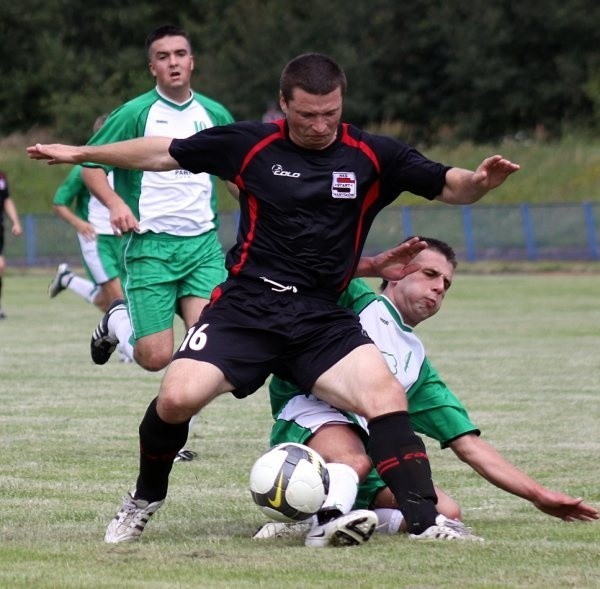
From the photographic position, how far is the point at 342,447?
5945 mm

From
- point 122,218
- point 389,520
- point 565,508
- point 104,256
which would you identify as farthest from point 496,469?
point 104,256

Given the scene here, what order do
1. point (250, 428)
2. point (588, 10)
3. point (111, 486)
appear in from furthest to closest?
point (588, 10), point (250, 428), point (111, 486)

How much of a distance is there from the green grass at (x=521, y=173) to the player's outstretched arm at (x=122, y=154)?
29066 millimetres

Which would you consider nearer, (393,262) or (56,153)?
(56,153)

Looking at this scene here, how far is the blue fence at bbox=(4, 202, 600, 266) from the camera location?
1218 inches

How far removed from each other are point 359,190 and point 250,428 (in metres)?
3.53

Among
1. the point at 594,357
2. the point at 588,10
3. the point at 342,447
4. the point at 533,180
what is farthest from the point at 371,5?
the point at 342,447

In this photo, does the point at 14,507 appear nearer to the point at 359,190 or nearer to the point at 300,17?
the point at 359,190

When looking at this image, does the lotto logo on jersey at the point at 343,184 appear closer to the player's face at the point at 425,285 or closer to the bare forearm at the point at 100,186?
the player's face at the point at 425,285

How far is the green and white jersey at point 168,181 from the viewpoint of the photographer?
27.6 feet

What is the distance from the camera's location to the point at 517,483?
5.89 m

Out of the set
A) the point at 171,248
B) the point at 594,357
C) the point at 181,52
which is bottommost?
the point at 594,357

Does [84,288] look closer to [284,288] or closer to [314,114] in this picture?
[284,288]

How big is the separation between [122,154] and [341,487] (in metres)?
1.53
